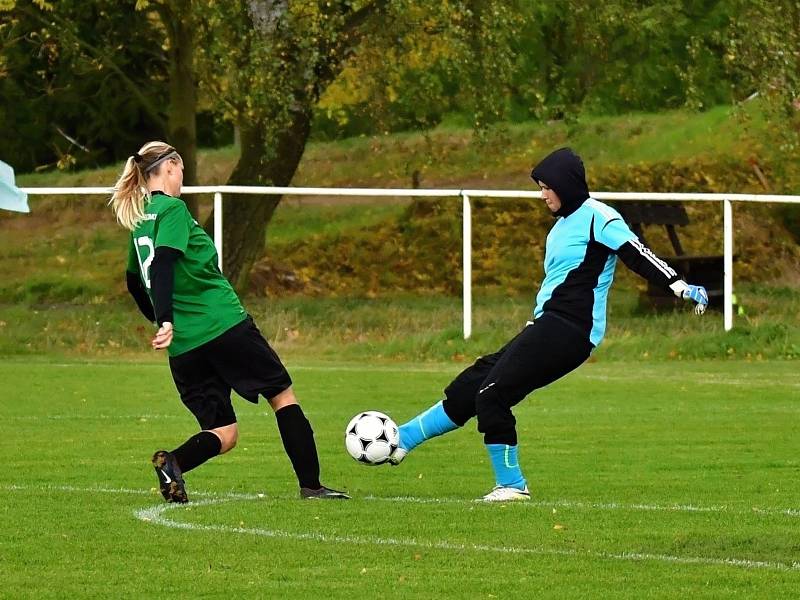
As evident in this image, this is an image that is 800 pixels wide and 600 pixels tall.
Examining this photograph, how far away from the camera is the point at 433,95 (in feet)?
82.7

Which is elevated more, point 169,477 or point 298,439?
point 298,439

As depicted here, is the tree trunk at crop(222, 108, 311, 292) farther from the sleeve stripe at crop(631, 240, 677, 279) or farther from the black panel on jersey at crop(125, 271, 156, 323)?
the sleeve stripe at crop(631, 240, 677, 279)

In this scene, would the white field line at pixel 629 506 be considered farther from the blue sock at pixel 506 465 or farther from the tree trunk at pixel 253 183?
the tree trunk at pixel 253 183

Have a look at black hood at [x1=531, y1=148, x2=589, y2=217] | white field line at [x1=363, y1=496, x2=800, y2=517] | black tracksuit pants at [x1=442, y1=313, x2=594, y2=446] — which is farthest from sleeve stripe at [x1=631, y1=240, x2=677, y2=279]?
white field line at [x1=363, y1=496, x2=800, y2=517]

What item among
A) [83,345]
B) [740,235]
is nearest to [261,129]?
[83,345]

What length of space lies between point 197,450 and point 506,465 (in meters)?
1.51

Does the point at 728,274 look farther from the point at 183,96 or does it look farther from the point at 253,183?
the point at 183,96

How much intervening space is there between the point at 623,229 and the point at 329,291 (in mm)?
20917

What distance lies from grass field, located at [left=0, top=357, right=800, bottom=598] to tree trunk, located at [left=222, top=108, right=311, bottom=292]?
8857 millimetres

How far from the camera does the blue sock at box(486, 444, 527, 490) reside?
9.07m

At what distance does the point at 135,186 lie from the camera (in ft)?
29.1

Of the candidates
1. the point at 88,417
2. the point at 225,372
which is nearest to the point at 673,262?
the point at 88,417

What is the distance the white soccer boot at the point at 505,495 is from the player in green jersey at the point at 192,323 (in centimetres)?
90

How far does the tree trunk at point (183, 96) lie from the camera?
26125 mm
